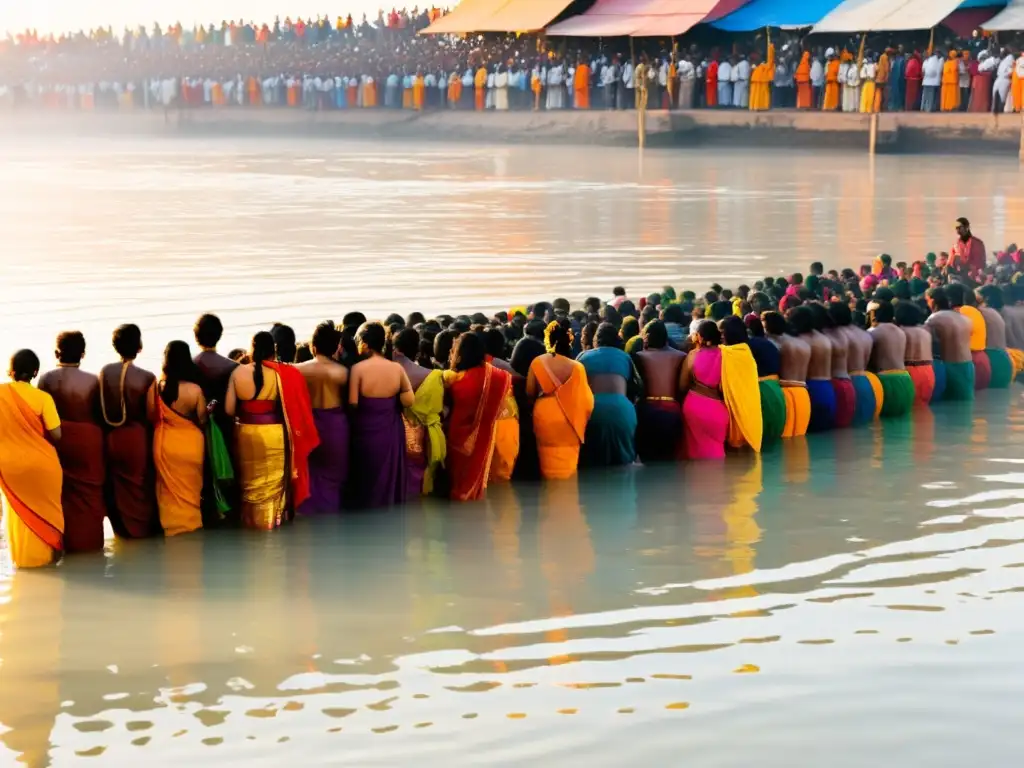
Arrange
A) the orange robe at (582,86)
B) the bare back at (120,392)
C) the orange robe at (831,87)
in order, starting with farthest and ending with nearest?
the orange robe at (582,86) < the orange robe at (831,87) < the bare back at (120,392)

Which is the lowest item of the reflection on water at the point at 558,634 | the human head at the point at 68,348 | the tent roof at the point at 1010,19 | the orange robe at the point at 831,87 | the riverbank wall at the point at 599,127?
the reflection on water at the point at 558,634

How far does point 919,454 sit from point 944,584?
302 cm

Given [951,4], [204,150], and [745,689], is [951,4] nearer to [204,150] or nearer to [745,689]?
[204,150]

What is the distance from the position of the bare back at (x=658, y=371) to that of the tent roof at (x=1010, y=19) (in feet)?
81.5

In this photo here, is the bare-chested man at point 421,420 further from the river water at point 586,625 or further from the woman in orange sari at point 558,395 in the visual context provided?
the woman in orange sari at point 558,395

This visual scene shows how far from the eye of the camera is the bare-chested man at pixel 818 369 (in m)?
11.7

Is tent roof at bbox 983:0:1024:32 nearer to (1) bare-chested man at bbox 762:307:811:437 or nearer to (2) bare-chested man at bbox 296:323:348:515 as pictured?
(1) bare-chested man at bbox 762:307:811:437

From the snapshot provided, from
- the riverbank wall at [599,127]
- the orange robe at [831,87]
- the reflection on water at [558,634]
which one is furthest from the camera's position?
the orange robe at [831,87]

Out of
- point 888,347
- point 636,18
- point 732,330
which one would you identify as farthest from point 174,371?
point 636,18

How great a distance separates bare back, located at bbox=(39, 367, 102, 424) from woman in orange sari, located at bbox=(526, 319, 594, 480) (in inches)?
104

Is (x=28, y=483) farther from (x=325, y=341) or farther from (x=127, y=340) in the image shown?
(x=325, y=341)

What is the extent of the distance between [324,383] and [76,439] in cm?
139

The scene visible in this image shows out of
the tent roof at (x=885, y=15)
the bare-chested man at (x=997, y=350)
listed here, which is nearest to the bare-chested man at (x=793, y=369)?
the bare-chested man at (x=997, y=350)

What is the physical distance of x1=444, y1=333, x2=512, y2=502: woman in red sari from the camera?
996 centimetres
